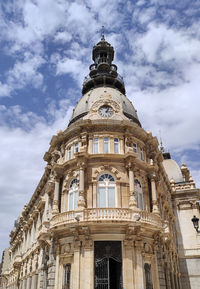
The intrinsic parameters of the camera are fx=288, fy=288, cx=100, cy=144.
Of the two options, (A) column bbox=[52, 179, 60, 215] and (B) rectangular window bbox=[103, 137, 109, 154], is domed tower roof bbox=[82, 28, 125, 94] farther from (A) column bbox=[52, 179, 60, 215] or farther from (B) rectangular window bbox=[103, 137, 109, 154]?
(A) column bbox=[52, 179, 60, 215]

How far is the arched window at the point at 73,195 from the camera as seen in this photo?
82.1ft

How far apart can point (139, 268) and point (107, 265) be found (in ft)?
8.00

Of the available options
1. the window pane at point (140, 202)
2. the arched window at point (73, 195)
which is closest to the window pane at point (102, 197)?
the arched window at point (73, 195)

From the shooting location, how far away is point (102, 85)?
116 ft

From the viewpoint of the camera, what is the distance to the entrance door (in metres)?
21.0

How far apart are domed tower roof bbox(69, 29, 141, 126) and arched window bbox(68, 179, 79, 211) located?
8.05 metres

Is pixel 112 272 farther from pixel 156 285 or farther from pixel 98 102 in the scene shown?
pixel 98 102

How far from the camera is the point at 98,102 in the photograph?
28.7m

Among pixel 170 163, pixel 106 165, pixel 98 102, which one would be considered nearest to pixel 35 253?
pixel 106 165

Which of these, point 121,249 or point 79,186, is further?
point 79,186

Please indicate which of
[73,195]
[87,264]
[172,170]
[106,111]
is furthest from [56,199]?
[172,170]

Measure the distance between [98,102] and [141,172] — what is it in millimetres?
8119

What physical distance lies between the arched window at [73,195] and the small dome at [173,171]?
2549 centimetres

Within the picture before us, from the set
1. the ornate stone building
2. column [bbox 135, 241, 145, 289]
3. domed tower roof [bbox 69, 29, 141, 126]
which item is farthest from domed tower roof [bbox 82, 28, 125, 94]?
column [bbox 135, 241, 145, 289]
